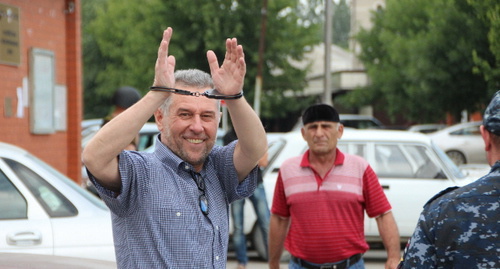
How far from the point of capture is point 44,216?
583 centimetres

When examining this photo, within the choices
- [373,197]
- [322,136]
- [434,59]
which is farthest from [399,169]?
[434,59]

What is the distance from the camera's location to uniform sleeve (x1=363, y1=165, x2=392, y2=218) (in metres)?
5.36

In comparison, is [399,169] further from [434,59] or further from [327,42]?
[434,59]

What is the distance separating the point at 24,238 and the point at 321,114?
199cm

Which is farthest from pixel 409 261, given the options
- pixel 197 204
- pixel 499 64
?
pixel 499 64

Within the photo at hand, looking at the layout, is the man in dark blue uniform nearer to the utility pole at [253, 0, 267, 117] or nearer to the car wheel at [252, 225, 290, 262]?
the car wheel at [252, 225, 290, 262]

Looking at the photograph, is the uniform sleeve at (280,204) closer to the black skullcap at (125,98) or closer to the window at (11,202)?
the window at (11,202)

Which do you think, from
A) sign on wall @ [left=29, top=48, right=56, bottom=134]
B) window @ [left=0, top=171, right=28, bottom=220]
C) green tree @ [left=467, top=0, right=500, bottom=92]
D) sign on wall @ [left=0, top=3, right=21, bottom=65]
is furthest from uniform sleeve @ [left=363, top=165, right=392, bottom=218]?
green tree @ [left=467, top=0, right=500, bottom=92]

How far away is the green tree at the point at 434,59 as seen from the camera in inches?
1028

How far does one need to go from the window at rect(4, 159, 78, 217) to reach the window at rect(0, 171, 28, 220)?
9 centimetres

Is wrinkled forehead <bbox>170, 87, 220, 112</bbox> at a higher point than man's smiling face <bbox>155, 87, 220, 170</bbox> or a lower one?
higher

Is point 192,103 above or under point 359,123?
above

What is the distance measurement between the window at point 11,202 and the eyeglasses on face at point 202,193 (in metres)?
2.84

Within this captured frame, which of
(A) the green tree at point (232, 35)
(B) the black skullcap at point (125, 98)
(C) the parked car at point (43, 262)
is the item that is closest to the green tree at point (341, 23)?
(A) the green tree at point (232, 35)
